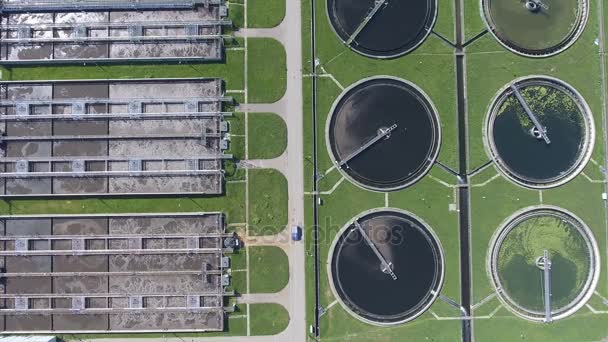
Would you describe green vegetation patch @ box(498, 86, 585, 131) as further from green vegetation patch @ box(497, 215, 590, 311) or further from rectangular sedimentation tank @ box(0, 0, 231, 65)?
rectangular sedimentation tank @ box(0, 0, 231, 65)

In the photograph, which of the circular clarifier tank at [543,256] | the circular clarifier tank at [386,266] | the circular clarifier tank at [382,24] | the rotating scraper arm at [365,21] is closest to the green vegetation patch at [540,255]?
the circular clarifier tank at [543,256]

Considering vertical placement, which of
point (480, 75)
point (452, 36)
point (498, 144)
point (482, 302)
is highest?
point (452, 36)

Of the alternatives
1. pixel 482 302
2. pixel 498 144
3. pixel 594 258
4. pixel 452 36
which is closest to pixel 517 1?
pixel 452 36

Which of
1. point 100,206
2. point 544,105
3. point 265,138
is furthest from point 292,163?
point 544,105

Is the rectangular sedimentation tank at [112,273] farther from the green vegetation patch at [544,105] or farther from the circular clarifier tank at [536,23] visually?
the circular clarifier tank at [536,23]

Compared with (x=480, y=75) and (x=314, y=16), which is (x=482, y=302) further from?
(x=314, y=16)

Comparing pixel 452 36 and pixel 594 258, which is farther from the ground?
pixel 452 36
